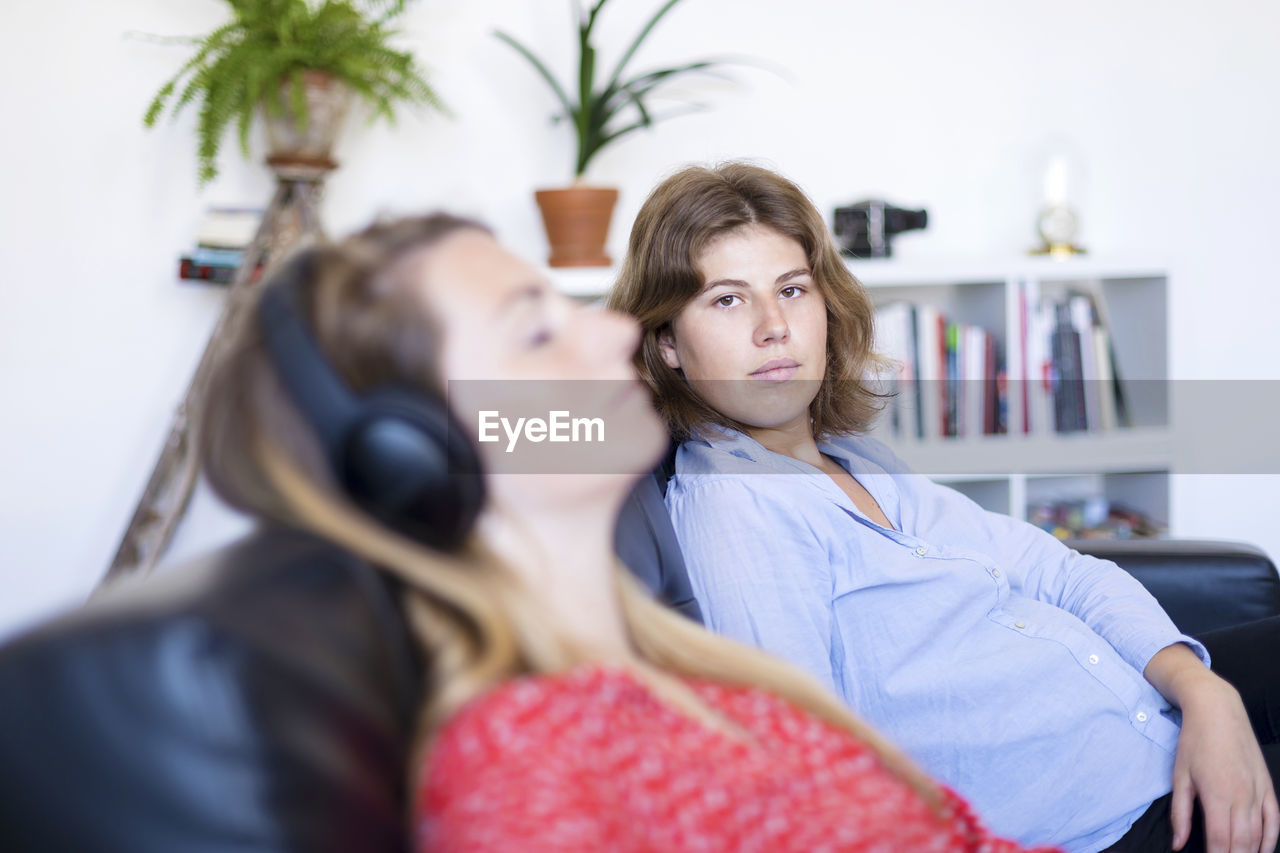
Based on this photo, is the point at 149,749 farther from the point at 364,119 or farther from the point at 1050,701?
the point at 364,119

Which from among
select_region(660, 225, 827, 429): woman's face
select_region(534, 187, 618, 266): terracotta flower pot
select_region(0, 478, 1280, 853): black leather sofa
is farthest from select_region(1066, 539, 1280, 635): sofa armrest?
select_region(0, 478, 1280, 853): black leather sofa

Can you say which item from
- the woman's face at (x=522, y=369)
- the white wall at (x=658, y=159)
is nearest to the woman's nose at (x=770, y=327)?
the woman's face at (x=522, y=369)

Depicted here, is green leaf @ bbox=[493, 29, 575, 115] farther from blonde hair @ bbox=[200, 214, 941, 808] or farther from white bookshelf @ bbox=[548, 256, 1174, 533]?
blonde hair @ bbox=[200, 214, 941, 808]

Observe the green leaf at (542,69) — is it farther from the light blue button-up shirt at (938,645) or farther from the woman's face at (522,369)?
the woman's face at (522,369)

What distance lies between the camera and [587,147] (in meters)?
2.51

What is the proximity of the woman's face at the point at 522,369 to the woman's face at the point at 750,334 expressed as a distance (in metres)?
0.63

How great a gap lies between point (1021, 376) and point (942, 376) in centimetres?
20

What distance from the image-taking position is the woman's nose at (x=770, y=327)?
1399 mm

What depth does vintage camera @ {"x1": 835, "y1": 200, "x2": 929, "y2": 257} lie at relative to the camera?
2602 mm

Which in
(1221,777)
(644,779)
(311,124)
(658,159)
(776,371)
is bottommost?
(1221,777)

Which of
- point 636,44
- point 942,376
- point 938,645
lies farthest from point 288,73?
point 938,645

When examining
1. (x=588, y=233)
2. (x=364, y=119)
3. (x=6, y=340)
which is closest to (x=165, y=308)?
(x=6, y=340)

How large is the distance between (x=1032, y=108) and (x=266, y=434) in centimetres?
274

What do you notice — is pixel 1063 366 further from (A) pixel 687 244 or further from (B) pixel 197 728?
(B) pixel 197 728
